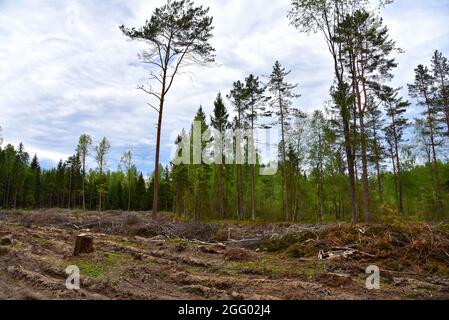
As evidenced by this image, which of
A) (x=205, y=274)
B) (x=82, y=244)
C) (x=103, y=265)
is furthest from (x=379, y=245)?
(x=82, y=244)

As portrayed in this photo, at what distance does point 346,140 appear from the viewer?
18.1 meters

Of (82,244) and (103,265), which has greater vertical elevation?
(82,244)

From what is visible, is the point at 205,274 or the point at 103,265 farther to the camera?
the point at 103,265

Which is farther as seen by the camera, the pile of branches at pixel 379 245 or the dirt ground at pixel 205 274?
the pile of branches at pixel 379 245

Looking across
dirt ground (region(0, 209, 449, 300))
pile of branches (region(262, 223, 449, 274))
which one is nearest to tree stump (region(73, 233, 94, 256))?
dirt ground (region(0, 209, 449, 300))

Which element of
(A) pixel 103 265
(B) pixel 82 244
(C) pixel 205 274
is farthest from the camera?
(B) pixel 82 244

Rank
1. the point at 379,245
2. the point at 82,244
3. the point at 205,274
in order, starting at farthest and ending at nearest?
1. the point at 379,245
2. the point at 82,244
3. the point at 205,274

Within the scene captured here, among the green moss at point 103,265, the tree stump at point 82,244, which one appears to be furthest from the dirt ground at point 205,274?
the tree stump at point 82,244

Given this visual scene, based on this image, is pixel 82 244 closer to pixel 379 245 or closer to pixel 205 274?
pixel 205 274

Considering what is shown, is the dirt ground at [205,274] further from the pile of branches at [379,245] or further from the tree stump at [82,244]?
the tree stump at [82,244]

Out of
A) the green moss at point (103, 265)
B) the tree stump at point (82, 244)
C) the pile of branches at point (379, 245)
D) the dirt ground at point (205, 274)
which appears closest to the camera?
the dirt ground at point (205, 274)
